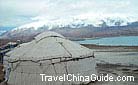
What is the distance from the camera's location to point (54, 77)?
10883 mm

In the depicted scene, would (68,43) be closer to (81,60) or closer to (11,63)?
(81,60)

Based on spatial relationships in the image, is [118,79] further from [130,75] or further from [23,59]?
[23,59]

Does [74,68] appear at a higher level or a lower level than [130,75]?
higher

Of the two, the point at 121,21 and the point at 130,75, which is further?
the point at 121,21

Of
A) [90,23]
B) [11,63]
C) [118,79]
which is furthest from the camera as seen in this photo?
[90,23]

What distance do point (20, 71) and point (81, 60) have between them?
275 cm

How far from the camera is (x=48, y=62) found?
1089 centimetres

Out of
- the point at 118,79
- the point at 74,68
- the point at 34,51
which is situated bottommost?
the point at 118,79

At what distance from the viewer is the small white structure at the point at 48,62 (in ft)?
35.8

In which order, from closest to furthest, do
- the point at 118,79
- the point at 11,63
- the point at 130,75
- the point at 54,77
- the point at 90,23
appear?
the point at 54,77 < the point at 11,63 < the point at 118,79 < the point at 130,75 < the point at 90,23

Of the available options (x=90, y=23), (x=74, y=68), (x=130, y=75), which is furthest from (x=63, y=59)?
(x=90, y=23)

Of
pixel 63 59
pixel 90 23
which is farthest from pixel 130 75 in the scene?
pixel 90 23

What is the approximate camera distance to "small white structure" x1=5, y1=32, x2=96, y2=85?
10922mm

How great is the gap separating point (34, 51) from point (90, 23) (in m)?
160
